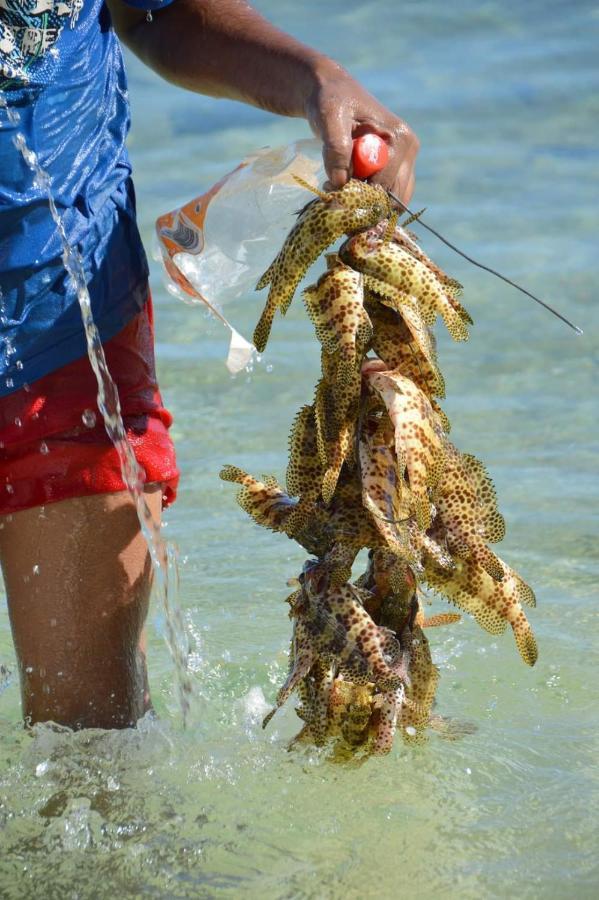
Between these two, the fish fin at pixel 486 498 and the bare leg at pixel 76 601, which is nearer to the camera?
the fish fin at pixel 486 498

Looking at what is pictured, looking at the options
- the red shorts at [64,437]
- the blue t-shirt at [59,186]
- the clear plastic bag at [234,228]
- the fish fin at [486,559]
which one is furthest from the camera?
the clear plastic bag at [234,228]

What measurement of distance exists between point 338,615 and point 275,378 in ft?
11.7

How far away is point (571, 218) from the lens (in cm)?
770

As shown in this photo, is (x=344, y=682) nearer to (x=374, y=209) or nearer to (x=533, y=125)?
(x=374, y=209)

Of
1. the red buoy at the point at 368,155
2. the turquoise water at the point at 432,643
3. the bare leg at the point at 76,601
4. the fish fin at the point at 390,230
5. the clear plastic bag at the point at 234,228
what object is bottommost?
the turquoise water at the point at 432,643

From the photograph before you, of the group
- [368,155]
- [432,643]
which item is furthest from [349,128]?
[432,643]

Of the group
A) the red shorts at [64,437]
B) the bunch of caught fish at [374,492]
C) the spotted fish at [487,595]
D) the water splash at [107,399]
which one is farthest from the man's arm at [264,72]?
the spotted fish at [487,595]

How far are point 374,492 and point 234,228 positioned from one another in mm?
1177

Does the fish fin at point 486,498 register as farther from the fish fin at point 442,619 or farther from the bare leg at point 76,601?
the bare leg at point 76,601

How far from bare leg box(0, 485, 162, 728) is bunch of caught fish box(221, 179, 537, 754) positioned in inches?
17.8

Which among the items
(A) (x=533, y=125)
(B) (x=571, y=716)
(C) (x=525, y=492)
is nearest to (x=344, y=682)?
(B) (x=571, y=716)

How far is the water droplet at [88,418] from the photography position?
9.73 ft

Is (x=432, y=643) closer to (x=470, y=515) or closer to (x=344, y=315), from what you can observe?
(x=470, y=515)

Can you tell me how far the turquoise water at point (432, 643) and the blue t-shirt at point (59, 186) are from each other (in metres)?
0.90
